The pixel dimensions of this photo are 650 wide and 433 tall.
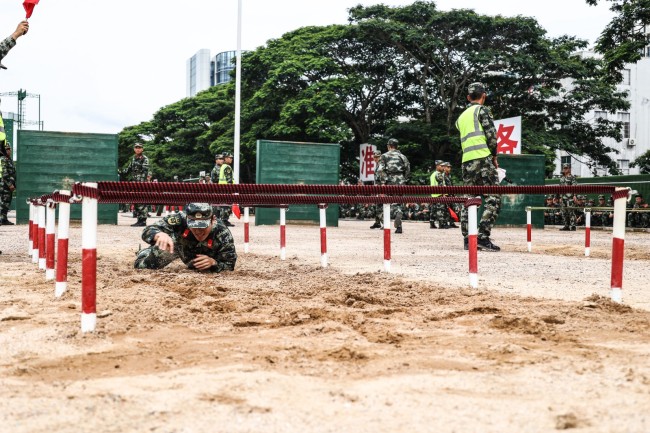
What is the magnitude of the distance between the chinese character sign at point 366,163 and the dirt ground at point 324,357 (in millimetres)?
28285

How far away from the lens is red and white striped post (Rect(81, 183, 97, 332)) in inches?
155

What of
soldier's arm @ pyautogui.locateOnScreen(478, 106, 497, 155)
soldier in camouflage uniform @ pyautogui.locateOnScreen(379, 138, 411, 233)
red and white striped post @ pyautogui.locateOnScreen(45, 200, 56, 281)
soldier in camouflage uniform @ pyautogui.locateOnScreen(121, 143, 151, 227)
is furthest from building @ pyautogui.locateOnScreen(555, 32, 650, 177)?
red and white striped post @ pyautogui.locateOnScreen(45, 200, 56, 281)

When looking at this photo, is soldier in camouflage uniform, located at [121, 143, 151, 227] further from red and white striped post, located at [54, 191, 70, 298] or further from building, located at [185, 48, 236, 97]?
building, located at [185, 48, 236, 97]

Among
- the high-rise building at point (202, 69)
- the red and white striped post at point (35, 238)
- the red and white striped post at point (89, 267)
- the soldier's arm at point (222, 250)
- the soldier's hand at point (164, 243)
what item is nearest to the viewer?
the red and white striped post at point (89, 267)

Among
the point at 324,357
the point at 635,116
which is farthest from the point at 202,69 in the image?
the point at 324,357

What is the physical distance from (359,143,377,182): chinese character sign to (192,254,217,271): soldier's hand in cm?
2751

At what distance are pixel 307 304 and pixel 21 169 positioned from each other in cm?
1582

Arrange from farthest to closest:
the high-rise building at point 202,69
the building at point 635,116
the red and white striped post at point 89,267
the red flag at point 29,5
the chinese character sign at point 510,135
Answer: the high-rise building at point 202,69, the building at point 635,116, the chinese character sign at point 510,135, the red flag at point 29,5, the red and white striped post at point 89,267

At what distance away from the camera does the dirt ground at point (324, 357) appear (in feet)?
8.18

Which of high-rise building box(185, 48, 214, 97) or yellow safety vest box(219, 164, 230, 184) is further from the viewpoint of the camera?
high-rise building box(185, 48, 214, 97)

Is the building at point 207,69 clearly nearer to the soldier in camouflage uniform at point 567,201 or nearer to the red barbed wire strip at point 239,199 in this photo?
the soldier in camouflage uniform at point 567,201

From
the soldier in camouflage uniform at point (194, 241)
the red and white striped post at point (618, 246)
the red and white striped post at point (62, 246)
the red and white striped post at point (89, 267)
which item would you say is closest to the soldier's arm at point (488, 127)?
the soldier in camouflage uniform at point (194, 241)

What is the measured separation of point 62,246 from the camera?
16.9 feet

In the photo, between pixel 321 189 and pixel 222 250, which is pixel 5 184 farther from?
pixel 321 189
